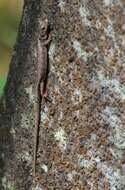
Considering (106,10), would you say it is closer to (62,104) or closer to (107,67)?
(107,67)

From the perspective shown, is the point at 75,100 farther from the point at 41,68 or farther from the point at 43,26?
the point at 43,26

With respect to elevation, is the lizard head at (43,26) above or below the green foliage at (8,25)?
above

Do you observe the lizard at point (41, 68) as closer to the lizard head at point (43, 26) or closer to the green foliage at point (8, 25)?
the lizard head at point (43, 26)

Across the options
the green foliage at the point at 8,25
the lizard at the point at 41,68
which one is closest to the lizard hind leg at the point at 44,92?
the lizard at the point at 41,68

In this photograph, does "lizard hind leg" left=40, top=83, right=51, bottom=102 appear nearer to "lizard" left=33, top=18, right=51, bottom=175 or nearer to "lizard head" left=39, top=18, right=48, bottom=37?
"lizard" left=33, top=18, right=51, bottom=175

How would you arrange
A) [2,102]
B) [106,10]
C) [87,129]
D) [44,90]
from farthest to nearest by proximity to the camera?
1. [2,102]
2. [44,90]
3. [87,129]
4. [106,10]

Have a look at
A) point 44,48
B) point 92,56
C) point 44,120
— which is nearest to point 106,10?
point 92,56

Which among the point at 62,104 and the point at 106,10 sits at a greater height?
the point at 106,10

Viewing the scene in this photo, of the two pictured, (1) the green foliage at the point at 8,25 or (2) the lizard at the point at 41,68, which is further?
(1) the green foliage at the point at 8,25
